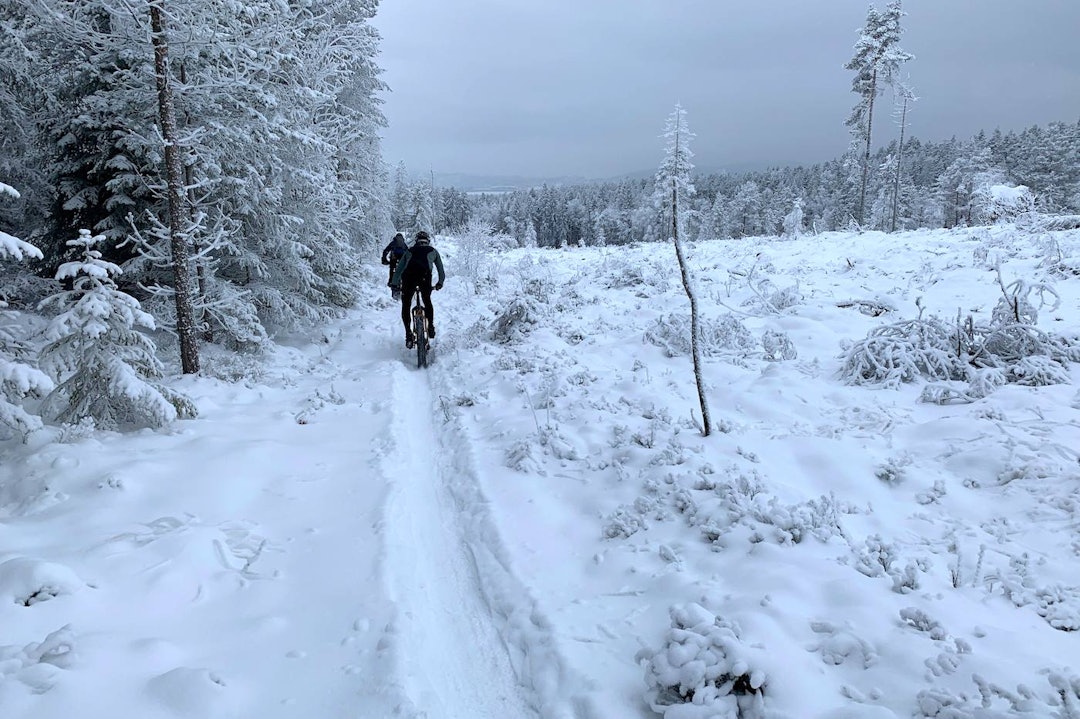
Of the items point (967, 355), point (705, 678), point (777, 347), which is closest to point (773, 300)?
point (777, 347)

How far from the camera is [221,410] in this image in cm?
809

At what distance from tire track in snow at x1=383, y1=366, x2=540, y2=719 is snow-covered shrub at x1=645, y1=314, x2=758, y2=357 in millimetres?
5421

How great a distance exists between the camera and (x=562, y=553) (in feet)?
16.3

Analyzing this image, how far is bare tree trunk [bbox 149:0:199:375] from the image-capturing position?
792 centimetres

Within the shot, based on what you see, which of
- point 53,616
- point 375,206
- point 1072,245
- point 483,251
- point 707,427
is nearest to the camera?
point 53,616

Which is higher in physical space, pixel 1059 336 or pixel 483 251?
pixel 483 251

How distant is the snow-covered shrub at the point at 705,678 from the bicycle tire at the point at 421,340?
8.73m

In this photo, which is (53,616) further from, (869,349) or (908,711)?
(869,349)

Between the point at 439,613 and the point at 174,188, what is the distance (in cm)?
766

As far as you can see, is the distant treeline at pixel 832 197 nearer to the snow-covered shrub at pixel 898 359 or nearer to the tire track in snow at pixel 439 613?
the snow-covered shrub at pixel 898 359

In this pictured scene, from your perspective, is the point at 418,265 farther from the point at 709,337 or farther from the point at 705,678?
the point at 705,678

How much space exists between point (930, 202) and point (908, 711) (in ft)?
299

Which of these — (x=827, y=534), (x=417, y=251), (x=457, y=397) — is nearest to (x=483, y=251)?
(x=417, y=251)

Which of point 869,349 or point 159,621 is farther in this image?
point 869,349
